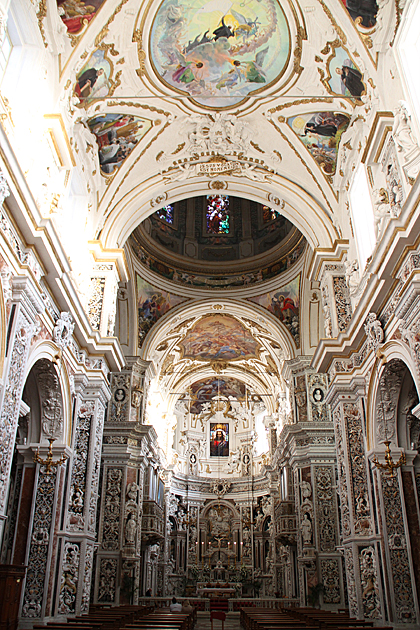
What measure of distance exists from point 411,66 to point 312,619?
33.3 ft

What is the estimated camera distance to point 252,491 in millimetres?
33031

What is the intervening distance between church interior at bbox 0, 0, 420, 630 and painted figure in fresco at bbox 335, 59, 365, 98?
4 cm

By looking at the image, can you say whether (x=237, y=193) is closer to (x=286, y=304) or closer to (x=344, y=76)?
(x=344, y=76)

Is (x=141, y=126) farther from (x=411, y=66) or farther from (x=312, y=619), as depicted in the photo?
(x=312, y=619)

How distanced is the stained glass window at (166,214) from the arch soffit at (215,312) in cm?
402

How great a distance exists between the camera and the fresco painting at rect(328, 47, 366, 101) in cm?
1092

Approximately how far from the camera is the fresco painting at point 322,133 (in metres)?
12.7

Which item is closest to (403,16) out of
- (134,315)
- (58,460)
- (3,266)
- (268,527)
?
(3,266)

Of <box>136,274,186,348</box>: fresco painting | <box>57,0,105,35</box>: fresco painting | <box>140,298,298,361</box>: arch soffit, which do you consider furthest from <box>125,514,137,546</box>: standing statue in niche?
<box>57,0,105,35</box>: fresco painting

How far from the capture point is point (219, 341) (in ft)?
90.5

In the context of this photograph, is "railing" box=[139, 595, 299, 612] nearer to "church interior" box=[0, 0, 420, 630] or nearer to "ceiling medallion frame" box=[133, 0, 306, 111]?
"church interior" box=[0, 0, 420, 630]

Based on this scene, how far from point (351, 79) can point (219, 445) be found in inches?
1141

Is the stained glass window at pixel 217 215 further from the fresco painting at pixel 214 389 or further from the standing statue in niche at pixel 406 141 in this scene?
the standing statue in niche at pixel 406 141

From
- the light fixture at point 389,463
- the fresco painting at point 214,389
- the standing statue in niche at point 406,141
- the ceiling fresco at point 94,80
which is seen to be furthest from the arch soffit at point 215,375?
the standing statue in niche at point 406,141
